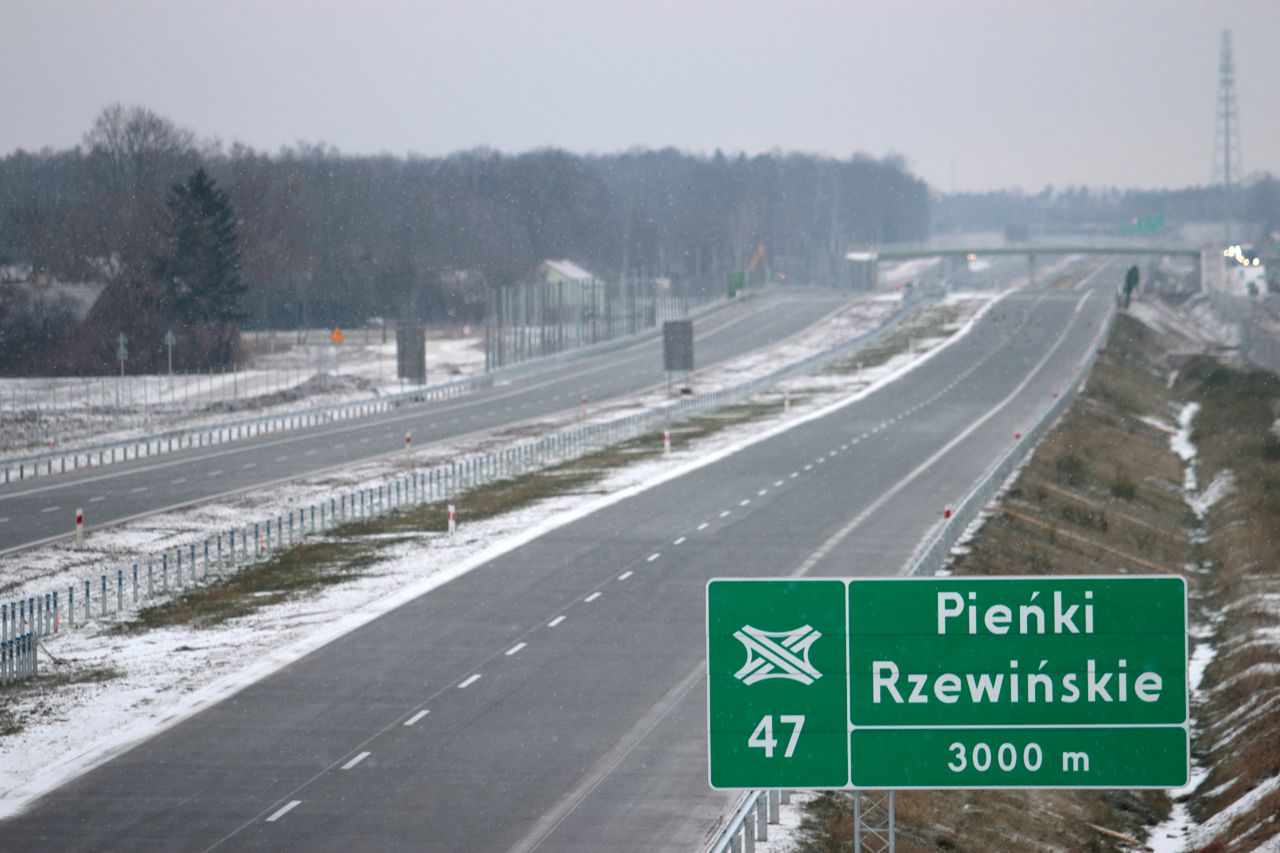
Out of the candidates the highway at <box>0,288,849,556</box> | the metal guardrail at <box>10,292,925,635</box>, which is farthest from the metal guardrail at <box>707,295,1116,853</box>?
the highway at <box>0,288,849,556</box>

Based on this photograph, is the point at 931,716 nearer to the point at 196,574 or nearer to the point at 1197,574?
the point at 196,574

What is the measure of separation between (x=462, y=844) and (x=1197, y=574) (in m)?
36.6

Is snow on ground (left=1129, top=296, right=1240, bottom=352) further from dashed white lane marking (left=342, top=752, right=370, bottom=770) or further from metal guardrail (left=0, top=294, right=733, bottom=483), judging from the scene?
dashed white lane marking (left=342, top=752, right=370, bottom=770)

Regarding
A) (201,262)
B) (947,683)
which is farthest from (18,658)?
(201,262)

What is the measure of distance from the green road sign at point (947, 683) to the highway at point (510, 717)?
358 inches

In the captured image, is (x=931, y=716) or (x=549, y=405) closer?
(x=931, y=716)

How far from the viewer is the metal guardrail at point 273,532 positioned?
3738cm

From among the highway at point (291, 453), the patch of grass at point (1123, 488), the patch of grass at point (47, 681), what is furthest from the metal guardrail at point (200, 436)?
the patch of grass at point (1123, 488)

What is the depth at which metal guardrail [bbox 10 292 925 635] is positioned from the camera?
37375 mm

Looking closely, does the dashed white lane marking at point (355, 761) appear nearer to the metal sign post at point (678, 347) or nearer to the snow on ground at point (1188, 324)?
the metal sign post at point (678, 347)

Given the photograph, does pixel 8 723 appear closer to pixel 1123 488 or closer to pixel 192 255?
pixel 1123 488

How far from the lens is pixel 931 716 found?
39.3 ft

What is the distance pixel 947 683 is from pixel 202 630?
2565 cm

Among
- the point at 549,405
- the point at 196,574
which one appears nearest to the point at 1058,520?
the point at 196,574
